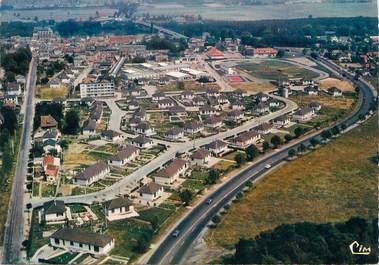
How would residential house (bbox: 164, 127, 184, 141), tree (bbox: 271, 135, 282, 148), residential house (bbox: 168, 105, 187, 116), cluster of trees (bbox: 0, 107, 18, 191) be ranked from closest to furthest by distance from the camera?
cluster of trees (bbox: 0, 107, 18, 191) → tree (bbox: 271, 135, 282, 148) → residential house (bbox: 164, 127, 184, 141) → residential house (bbox: 168, 105, 187, 116)

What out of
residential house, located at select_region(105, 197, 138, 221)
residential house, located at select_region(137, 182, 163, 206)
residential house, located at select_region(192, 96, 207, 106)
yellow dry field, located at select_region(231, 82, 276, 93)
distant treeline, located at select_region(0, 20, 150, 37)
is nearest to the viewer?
residential house, located at select_region(105, 197, 138, 221)

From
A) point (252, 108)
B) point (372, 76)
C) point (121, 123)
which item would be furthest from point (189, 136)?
point (372, 76)

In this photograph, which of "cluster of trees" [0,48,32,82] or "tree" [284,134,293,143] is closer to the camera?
"tree" [284,134,293,143]

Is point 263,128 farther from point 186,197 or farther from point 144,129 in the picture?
point 186,197

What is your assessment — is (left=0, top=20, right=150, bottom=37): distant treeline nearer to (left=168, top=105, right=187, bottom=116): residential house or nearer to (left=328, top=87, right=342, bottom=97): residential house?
(left=328, top=87, right=342, bottom=97): residential house

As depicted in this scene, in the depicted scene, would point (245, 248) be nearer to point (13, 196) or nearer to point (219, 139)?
point (13, 196)

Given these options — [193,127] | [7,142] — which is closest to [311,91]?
[193,127]

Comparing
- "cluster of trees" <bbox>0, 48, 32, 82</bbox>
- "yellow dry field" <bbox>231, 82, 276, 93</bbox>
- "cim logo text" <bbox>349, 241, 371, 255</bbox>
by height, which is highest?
"cluster of trees" <bbox>0, 48, 32, 82</bbox>

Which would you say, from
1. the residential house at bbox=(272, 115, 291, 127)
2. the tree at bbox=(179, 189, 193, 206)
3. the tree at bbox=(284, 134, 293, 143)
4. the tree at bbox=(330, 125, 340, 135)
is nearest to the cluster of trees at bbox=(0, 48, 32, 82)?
the residential house at bbox=(272, 115, 291, 127)
